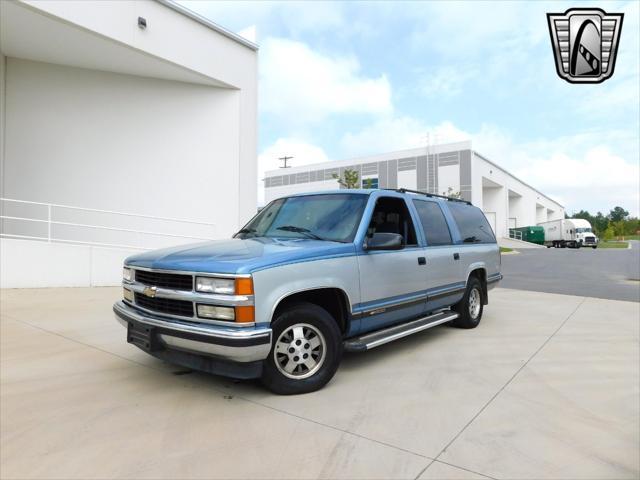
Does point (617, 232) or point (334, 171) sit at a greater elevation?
point (334, 171)

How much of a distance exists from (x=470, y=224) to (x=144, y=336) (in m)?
5.04

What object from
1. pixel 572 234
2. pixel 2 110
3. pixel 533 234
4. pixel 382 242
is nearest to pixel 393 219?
pixel 382 242

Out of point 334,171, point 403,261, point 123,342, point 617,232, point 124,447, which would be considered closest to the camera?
point 124,447

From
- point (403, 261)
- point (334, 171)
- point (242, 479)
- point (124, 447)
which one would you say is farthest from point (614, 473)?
point (334, 171)

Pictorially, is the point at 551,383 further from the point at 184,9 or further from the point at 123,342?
the point at 184,9

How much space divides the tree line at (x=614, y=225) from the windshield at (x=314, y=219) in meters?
96.2

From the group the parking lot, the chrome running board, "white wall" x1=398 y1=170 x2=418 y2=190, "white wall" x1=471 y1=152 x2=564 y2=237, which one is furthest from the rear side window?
"white wall" x1=398 y1=170 x2=418 y2=190

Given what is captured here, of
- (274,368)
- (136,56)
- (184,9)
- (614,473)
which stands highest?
(184,9)

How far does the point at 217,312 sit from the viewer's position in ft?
10.9

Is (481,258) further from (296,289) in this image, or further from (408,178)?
(408,178)

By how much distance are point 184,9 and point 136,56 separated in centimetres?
214

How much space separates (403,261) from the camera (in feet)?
15.6

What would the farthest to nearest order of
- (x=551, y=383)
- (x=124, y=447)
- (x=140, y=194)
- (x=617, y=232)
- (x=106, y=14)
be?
(x=617, y=232) < (x=140, y=194) < (x=106, y=14) < (x=551, y=383) < (x=124, y=447)

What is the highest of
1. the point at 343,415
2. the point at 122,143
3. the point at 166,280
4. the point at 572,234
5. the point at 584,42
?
the point at 122,143
